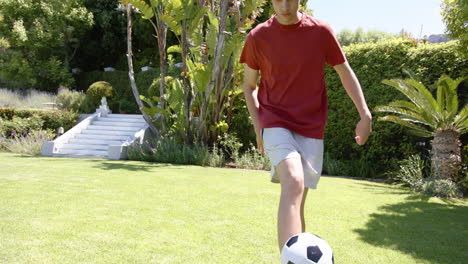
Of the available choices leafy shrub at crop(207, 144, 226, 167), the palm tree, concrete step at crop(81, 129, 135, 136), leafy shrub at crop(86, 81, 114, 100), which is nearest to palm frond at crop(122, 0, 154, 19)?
leafy shrub at crop(207, 144, 226, 167)

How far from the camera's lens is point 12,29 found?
21.8 meters

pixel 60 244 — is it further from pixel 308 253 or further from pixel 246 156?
pixel 246 156

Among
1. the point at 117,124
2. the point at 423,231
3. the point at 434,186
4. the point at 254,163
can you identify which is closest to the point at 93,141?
the point at 117,124

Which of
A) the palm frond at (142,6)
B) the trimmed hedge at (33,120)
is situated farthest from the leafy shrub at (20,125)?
the palm frond at (142,6)

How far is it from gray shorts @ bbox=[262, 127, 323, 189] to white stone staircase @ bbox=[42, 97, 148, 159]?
10.4 metres

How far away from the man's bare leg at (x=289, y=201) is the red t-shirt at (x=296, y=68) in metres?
0.37

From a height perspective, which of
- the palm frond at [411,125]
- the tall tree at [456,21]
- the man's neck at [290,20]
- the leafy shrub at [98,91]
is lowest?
the palm frond at [411,125]

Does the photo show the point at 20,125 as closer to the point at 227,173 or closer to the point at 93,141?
the point at 93,141

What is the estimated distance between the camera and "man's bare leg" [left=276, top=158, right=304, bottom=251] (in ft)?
7.88

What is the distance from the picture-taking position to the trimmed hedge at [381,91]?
9.55 meters

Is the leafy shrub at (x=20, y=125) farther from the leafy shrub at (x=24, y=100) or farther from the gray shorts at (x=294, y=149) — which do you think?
the gray shorts at (x=294, y=149)

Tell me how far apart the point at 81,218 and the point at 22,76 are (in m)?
19.5

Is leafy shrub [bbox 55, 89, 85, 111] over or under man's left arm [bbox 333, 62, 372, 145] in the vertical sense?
under

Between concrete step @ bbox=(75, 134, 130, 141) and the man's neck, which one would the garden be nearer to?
concrete step @ bbox=(75, 134, 130, 141)
